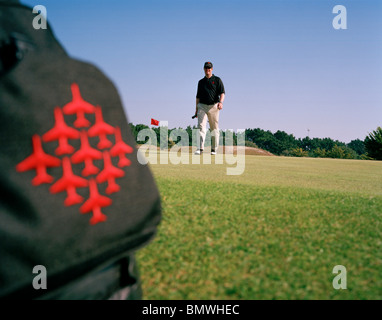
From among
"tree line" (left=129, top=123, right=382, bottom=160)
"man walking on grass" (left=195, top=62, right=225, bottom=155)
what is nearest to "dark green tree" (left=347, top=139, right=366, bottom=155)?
"tree line" (left=129, top=123, right=382, bottom=160)

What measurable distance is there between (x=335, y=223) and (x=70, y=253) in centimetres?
173

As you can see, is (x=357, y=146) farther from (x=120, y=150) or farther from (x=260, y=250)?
(x=120, y=150)

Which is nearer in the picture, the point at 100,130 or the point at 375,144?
the point at 100,130

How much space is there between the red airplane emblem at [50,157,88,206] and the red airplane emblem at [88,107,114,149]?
11cm

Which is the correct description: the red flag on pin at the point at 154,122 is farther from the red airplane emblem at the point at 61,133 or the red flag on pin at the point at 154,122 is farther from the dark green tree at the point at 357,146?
the dark green tree at the point at 357,146

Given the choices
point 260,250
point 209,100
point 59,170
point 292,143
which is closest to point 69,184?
point 59,170

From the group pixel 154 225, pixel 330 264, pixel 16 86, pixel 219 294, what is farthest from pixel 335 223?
pixel 16 86

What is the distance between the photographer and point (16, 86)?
71 cm

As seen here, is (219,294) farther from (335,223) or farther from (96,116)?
(335,223)

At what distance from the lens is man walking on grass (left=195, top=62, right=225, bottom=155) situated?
794cm

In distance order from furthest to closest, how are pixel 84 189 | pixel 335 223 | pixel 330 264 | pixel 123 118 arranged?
pixel 335 223 < pixel 330 264 < pixel 123 118 < pixel 84 189

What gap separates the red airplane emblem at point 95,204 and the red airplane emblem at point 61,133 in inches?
4.7

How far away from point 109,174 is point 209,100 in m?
7.36

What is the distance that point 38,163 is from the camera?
2.36 feet
